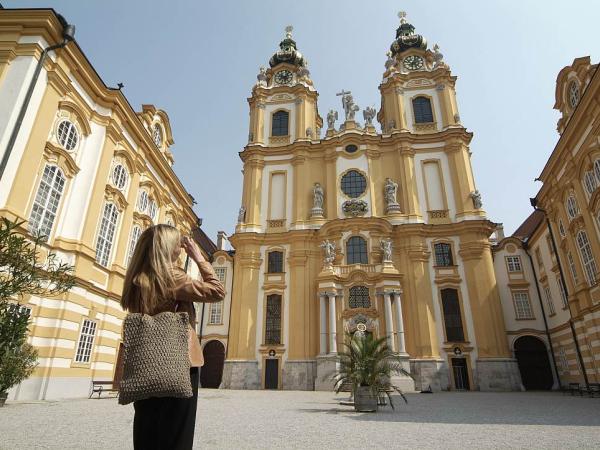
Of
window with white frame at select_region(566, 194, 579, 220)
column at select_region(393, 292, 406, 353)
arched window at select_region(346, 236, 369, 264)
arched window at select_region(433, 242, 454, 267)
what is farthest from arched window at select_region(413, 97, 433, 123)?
column at select_region(393, 292, 406, 353)

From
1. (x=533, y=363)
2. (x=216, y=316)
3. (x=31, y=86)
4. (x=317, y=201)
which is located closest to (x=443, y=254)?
(x=533, y=363)

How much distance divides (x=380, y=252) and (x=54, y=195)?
1945cm

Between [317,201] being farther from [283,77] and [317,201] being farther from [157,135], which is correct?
[283,77]

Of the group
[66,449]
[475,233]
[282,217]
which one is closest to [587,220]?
[475,233]

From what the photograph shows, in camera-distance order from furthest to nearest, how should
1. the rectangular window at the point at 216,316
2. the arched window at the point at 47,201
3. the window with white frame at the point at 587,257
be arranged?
the rectangular window at the point at 216,316 < the window with white frame at the point at 587,257 < the arched window at the point at 47,201

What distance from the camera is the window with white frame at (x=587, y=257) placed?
1854cm

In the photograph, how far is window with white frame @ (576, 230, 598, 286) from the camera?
730 inches

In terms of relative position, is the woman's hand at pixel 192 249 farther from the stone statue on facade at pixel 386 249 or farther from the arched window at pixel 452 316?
the arched window at pixel 452 316

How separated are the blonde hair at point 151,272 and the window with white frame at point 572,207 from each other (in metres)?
22.6

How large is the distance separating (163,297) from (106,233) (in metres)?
17.6

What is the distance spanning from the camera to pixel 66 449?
5.88 m

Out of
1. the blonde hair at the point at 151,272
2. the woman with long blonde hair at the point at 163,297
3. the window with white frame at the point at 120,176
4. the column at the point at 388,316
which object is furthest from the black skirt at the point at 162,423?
the column at the point at 388,316

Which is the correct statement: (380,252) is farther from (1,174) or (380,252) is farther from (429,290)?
(1,174)

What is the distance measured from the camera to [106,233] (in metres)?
17.9
